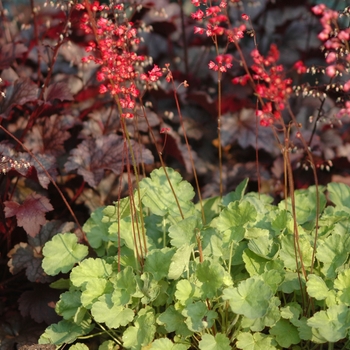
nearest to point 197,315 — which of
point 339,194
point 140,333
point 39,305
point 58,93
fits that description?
point 140,333

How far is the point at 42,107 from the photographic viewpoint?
8.98ft

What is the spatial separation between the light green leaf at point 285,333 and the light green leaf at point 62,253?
710 mm

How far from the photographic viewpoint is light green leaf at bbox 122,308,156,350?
1953 millimetres

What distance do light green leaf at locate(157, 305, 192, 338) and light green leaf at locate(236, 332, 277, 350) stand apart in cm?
16

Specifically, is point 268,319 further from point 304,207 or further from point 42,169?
point 42,169

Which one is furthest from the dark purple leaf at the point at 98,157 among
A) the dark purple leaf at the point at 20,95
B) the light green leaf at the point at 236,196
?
the light green leaf at the point at 236,196

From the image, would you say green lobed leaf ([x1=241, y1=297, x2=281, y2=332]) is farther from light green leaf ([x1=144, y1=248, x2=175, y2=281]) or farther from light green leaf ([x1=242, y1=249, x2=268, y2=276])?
light green leaf ([x1=144, y1=248, x2=175, y2=281])

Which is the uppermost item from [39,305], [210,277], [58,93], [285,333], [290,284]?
[58,93]

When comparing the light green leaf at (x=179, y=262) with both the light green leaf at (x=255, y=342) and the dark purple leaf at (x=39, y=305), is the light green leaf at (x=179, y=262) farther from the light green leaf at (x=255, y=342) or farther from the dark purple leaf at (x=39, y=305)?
the dark purple leaf at (x=39, y=305)

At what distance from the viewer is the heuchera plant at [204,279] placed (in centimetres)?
190

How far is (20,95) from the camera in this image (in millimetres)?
2598

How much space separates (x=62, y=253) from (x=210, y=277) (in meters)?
0.60

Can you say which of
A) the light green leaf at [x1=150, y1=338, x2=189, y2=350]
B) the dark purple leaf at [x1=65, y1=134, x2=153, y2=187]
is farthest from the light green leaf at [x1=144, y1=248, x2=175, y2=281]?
the dark purple leaf at [x1=65, y1=134, x2=153, y2=187]

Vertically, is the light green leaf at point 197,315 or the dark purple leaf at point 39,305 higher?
the light green leaf at point 197,315
